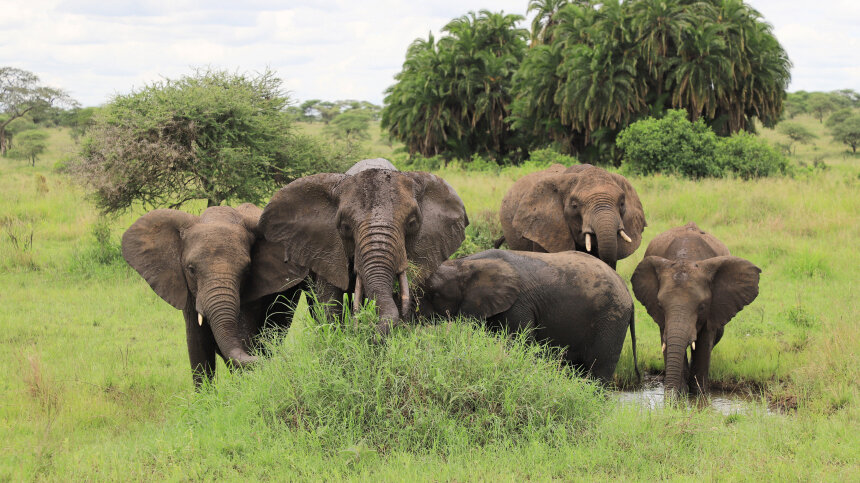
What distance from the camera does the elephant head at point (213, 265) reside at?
6.54 metres

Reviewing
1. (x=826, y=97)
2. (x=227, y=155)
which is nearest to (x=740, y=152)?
(x=227, y=155)

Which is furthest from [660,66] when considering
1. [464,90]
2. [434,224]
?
[434,224]

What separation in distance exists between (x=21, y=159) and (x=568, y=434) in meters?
42.6

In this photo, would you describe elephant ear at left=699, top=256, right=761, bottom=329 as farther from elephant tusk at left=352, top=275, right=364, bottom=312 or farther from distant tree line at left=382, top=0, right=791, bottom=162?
distant tree line at left=382, top=0, right=791, bottom=162

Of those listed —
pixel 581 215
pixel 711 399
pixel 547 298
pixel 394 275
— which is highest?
pixel 394 275

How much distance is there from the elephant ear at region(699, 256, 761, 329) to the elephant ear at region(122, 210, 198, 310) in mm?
4816

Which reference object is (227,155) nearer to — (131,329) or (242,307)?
(131,329)

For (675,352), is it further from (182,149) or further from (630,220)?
(182,149)

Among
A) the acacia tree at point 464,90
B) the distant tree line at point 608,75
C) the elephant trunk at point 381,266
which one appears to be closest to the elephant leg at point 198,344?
the elephant trunk at point 381,266

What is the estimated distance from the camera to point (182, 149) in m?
14.6

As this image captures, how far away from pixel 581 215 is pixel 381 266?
15.4 feet

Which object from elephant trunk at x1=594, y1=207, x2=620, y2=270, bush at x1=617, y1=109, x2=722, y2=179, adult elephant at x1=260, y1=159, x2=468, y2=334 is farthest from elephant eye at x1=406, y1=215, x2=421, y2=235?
bush at x1=617, y1=109, x2=722, y2=179

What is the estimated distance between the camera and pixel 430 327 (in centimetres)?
640

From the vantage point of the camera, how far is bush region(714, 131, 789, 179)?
2269cm
